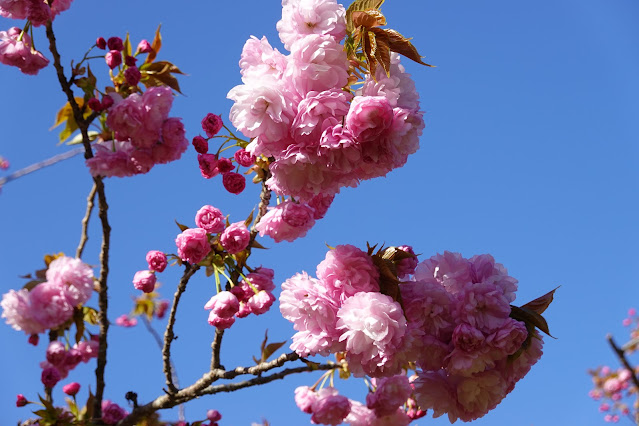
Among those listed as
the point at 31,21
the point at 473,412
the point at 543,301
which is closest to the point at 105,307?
the point at 31,21

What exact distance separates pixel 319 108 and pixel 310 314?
1.49 feet

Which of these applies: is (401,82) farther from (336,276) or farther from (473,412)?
(473,412)

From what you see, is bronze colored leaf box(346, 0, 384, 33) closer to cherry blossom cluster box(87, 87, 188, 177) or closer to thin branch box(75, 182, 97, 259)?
cherry blossom cluster box(87, 87, 188, 177)

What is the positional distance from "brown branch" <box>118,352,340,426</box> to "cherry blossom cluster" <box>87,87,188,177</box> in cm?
84

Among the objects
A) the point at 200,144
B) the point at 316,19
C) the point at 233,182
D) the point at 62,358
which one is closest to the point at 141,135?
the point at 200,144

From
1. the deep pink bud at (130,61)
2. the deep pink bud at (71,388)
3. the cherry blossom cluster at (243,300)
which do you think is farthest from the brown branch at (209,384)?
the deep pink bud at (130,61)

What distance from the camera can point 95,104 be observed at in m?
2.02

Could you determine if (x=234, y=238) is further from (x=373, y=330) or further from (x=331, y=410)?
(x=331, y=410)

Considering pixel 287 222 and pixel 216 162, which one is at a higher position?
pixel 216 162

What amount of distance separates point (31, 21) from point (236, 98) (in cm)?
132

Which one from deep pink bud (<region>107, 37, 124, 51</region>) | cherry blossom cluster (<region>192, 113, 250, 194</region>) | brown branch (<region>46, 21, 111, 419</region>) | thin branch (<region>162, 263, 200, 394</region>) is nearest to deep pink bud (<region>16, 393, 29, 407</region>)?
brown branch (<region>46, 21, 111, 419</region>)

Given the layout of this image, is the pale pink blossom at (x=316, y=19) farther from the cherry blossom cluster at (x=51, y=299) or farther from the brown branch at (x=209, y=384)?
the cherry blossom cluster at (x=51, y=299)

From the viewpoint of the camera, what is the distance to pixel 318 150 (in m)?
1.14

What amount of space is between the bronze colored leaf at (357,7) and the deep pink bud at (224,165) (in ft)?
2.05
